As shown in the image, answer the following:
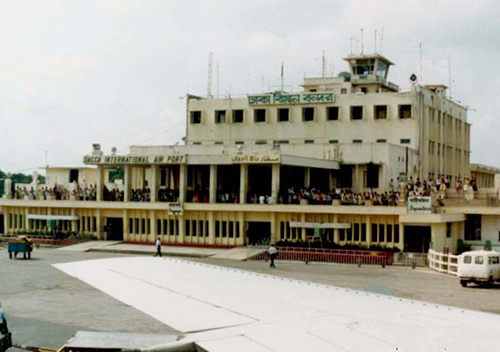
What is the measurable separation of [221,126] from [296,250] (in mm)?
27003

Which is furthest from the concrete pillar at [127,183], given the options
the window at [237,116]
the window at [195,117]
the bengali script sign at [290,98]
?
the bengali script sign at [290,98]

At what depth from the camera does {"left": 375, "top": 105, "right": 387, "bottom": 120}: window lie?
226 feet

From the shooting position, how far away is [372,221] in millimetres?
52812

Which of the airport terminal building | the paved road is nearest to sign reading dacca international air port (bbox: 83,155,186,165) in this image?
the airport terminal building

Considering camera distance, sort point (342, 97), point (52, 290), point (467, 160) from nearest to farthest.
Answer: point (52, 290)
point (342, 97)
point (467, 160)

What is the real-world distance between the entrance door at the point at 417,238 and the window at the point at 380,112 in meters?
19.5

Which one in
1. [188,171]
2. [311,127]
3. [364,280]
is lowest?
[364,280]

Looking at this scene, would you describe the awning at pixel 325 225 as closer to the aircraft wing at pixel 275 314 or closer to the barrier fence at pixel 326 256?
the barrier fence at pixel 326 256

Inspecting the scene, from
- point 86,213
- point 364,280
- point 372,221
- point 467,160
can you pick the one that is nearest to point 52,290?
point 364,280

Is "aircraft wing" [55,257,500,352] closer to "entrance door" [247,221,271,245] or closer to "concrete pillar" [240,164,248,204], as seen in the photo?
"concrete pillar" [240,164,248,204]

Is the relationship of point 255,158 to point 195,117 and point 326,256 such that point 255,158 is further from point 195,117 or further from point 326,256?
point 195,117

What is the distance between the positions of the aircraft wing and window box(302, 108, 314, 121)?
54.3m

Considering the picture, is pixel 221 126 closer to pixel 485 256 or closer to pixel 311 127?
pixel 311 127

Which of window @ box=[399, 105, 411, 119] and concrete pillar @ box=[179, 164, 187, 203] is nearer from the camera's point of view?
concrete pillar @ box=[179, 164, 187, 203]
